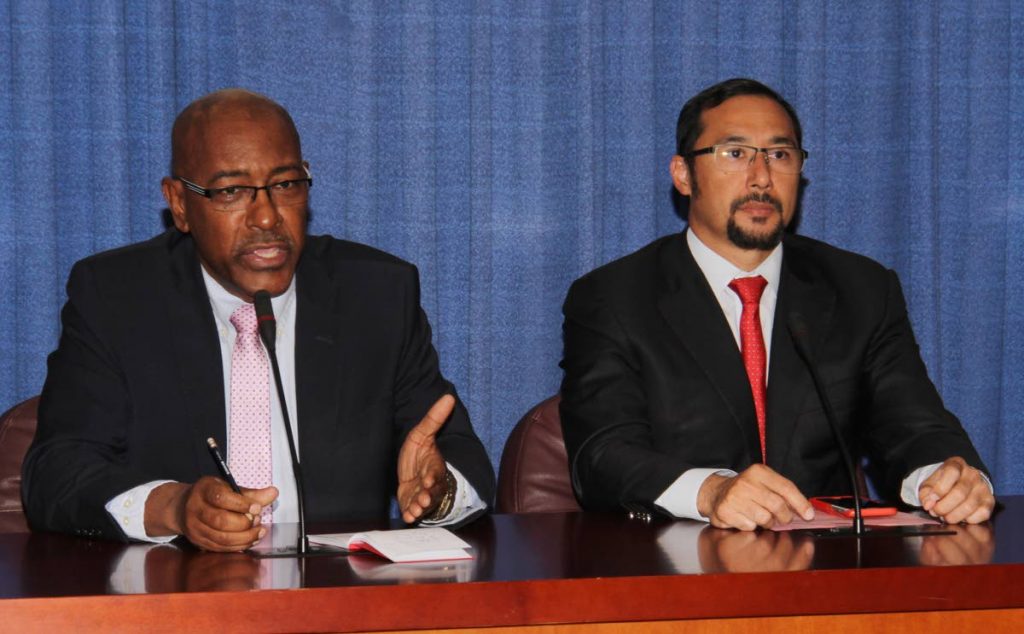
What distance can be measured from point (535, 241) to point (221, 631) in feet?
7.00

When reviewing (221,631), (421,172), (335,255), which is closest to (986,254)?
(421,172)

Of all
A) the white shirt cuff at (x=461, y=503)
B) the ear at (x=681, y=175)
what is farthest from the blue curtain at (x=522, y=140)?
the white shirt cuff at (x=461, y=503)

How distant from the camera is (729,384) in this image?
3111 millimetres

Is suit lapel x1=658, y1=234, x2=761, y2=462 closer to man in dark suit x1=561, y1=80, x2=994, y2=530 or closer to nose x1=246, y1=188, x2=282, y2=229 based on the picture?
man in dark suit x1=561, y1=80, x2=994, y2=530

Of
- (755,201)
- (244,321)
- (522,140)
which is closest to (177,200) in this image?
(244,321)

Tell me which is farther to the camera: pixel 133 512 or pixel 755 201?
pixel 755 201

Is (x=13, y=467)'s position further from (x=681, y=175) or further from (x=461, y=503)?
(x=681, y=175)

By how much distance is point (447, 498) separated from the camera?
2535 millimetres

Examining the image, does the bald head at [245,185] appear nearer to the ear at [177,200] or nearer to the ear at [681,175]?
the ear at [177,200]

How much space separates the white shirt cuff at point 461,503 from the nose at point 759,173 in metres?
1.14

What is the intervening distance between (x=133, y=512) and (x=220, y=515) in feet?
0.97

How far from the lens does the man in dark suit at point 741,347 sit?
3041mm

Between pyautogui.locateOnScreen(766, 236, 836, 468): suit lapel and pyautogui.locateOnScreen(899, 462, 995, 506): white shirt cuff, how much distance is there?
31cm

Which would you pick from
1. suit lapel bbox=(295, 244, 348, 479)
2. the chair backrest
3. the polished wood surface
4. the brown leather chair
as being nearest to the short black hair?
the chair backrest
